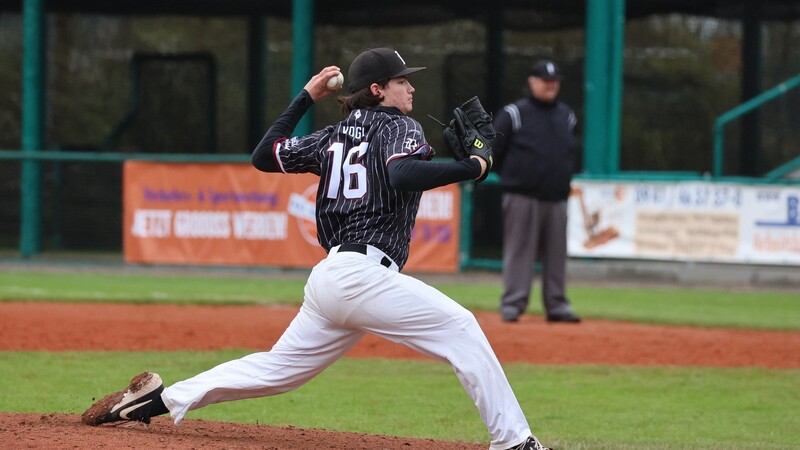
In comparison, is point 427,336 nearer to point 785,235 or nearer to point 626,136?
point 785,235

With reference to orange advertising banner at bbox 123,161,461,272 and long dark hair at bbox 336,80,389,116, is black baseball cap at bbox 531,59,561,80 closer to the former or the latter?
orange advertising banner at bbox 123,161,461,272

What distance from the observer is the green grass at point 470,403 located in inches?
269

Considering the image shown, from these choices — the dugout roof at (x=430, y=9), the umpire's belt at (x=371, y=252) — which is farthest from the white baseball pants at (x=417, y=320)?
the dugout roof at (x=430, y=9)

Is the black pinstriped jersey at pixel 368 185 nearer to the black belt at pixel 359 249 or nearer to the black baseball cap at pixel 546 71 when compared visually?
the black belt at pixel 359 249

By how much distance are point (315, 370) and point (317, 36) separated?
51.3 ft

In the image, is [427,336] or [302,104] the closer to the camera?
[427,336]

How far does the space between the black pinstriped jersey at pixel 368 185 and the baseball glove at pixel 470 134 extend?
0.48 feet

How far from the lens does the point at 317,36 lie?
20.8 m

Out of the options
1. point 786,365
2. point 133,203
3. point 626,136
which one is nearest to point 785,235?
point 626,136

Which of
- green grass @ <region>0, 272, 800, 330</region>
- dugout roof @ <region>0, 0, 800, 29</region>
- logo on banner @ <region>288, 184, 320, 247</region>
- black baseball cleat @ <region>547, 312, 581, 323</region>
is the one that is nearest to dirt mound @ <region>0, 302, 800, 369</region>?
black baseball cleat @ <region>547, 312, 581, 323</region>

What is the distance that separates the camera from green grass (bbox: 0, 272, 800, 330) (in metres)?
12.5

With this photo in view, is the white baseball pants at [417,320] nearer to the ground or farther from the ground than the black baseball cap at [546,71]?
nearer to the ground

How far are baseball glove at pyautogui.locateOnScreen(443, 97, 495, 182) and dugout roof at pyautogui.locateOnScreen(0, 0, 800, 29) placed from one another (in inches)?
567

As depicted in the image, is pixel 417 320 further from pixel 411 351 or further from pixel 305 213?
pixel 305 213
